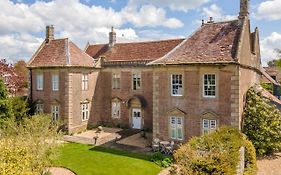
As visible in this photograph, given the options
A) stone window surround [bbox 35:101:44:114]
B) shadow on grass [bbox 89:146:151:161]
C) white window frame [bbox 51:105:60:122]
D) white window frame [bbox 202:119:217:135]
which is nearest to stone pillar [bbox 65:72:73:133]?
white window frame [bbox 51:105:60:122]

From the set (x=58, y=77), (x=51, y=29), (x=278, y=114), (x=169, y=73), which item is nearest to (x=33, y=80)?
(x=58, y=77)

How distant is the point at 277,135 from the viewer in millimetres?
21781

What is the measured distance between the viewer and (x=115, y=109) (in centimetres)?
3400

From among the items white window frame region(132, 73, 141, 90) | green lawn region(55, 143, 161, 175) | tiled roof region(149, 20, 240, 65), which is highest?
tiled roof region(149, 20, 240, 65)

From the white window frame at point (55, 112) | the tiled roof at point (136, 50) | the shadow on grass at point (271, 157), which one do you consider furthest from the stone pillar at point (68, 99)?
the shadow on grass at point (271, 157)

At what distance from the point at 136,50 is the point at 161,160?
17351 millimetres

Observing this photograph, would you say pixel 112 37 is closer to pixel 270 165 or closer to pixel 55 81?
pixel 55 81

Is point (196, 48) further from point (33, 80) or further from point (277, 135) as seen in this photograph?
point (33, 80)

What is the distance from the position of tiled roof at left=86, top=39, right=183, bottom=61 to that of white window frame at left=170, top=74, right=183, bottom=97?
8.91 metres

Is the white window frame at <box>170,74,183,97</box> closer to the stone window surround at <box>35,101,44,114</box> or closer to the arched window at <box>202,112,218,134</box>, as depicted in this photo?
the arched window at <box>202,112,218,134</box>

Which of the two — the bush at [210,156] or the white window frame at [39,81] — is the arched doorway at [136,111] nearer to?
the white window frame at [39,81]

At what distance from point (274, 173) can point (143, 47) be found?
21.6 meters

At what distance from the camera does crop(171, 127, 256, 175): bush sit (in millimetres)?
12867

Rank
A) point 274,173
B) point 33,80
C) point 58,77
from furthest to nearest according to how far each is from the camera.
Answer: point 33,80
point 58,77
point 274,173
